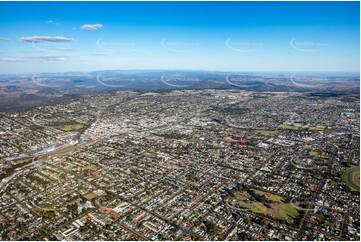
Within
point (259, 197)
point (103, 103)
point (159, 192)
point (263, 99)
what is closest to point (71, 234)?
point (159, 192)

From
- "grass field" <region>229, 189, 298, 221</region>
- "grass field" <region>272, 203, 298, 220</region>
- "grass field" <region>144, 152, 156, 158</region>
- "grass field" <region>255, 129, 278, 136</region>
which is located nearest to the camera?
"grass field" <region>272, 203, 298, 220</region>

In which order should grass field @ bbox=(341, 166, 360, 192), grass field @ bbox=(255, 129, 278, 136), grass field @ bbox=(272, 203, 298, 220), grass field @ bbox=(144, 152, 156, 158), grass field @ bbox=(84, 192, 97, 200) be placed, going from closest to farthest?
grass field @ bbox=(272, 203, 298, 220)
grass field @ bbox=(84, 192, 97, 200)
grass field @ bbox=(341, 166, 360, 192)
grass field @ bbox=(144, 152, 156, 158)
grass field @ bbox=(255, 129, 278, 136)

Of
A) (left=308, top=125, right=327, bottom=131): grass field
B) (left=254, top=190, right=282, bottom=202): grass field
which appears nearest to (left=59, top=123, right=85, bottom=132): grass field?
(left=254, top=190, right=282, bottom=202): grass field

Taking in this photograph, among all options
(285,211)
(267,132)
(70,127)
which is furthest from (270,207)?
(70,127)

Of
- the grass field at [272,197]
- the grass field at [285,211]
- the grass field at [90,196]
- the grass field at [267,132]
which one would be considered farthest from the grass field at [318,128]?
the grass field at [90,196]

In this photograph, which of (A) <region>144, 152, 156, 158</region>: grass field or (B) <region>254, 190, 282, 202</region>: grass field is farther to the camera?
(A) <region>144, 152, 156, 158</region>: grass field

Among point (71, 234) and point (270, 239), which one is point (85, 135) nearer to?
point (71, 234)

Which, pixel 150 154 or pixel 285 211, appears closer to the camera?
pixel 285 211

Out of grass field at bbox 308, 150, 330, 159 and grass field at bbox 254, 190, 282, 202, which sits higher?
grass field at bbox 308, 150, 330, 159

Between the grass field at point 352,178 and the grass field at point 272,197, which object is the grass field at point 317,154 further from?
the grass field at point 272,197

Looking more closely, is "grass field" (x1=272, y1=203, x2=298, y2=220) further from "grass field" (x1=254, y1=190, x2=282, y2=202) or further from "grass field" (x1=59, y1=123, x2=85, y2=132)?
"grass field" (x1=59, y1=123, x2=85, y2=132)

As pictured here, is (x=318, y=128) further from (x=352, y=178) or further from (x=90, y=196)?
(x=90, y=196)
